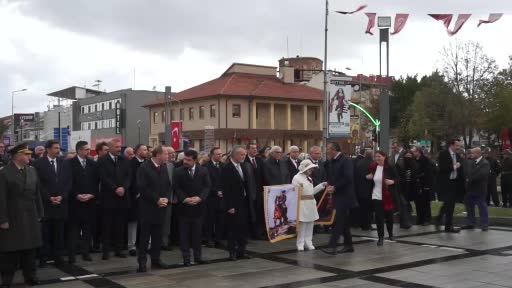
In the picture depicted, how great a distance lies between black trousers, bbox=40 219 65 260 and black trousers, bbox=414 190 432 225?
8.35m

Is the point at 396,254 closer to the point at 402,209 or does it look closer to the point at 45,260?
the point at 402,209

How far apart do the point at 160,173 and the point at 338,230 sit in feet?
11.0

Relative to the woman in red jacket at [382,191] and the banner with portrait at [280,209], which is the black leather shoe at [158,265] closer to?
the banner with portrait at [280,209]

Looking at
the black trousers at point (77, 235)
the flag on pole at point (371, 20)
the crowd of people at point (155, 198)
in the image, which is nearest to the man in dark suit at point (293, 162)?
the crowd of people at point (155, 198)

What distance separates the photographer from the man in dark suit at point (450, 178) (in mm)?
12509

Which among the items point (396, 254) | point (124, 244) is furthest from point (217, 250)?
point (396, 254)

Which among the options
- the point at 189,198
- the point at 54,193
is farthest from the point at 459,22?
the point at 54,193

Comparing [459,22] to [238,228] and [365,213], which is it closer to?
[365,213]

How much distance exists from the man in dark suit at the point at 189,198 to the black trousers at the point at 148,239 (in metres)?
0.41

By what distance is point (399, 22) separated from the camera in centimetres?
1847

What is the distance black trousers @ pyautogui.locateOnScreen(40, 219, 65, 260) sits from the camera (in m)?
9.41

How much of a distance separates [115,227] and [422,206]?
7528mm

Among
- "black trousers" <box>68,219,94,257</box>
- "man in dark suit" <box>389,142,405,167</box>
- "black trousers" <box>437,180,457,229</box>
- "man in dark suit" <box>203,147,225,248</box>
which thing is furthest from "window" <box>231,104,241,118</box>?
"black trousers" <box>68,219,94,257</box>

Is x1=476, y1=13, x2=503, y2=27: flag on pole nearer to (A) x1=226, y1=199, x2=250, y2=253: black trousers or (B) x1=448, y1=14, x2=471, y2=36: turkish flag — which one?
(B) x1=448, y1=14, x2=471, y2=36: turkish flag
